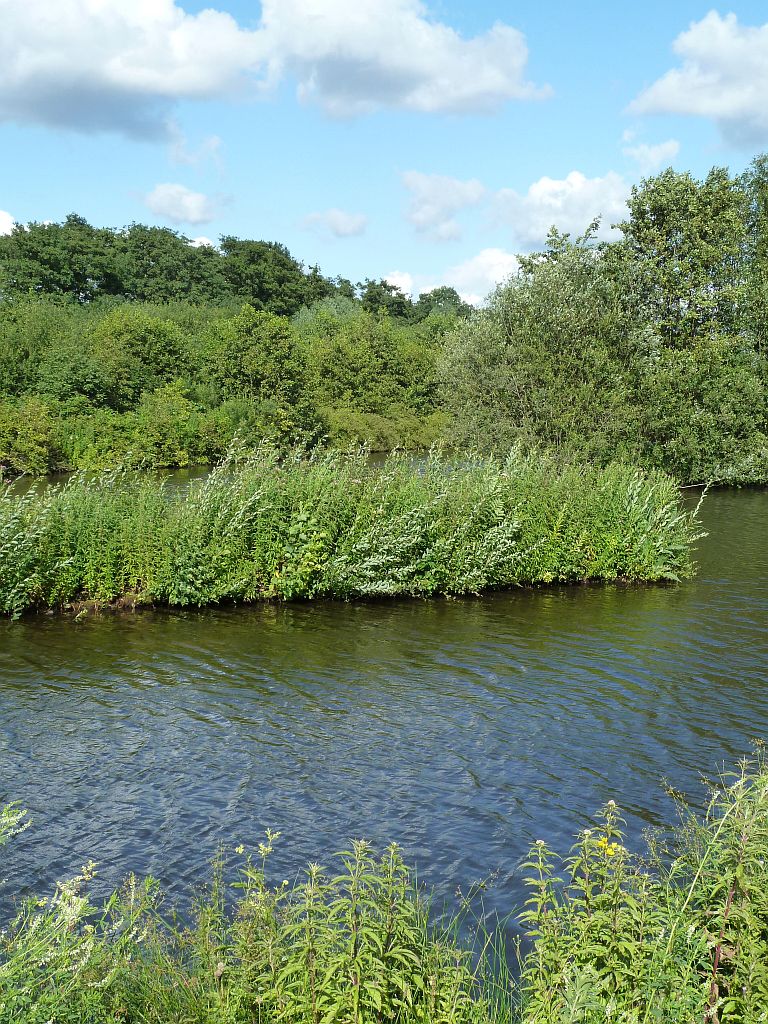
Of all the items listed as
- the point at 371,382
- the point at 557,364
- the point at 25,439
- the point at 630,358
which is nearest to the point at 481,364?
the point at 557,364

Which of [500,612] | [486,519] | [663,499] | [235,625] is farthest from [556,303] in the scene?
[235,625]

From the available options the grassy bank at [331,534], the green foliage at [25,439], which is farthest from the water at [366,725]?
the green foliage at [25,439]

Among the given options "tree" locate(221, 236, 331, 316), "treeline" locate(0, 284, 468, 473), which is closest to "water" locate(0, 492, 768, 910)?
"treeline" locate(0, 284, 468, 473)

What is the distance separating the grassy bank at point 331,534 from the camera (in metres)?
18.6

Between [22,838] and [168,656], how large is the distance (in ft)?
22.4

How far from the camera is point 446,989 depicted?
220 inches

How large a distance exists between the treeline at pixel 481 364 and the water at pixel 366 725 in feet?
27.0

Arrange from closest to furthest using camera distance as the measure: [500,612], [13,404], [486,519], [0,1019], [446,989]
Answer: [0,1019]
[446,989]
[500,612]
[486,519]
[13,404]

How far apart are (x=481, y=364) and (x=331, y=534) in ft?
64.8

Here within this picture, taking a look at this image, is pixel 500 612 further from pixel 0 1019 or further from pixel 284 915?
pixel 0 1019

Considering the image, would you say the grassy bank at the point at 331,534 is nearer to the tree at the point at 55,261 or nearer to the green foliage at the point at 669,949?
the green foliage at the point at 669,949

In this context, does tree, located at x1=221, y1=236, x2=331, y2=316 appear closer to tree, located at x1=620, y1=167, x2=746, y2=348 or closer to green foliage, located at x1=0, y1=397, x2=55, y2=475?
green foliage, located at x1=0, y1=397, x2=55, y2=475

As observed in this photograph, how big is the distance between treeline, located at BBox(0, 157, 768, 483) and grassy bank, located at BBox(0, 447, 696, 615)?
410cm

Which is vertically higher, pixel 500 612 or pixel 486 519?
pixel 486 519
